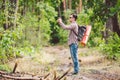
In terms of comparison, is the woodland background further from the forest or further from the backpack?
the backpack

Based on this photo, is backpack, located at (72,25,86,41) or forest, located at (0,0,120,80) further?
backpack, located at (72,25,86,41)

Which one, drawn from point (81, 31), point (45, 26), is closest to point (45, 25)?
point (45, 26)

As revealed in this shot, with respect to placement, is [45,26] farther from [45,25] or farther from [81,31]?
[81,31]

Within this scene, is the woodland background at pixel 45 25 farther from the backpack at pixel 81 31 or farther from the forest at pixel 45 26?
the backpack at pixel 81 31

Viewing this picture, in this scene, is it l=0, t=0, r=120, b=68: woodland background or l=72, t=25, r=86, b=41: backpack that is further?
l=72, t=25, r=86, b=41: backpack

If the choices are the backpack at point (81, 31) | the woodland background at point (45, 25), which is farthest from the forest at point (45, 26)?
the backpack at point (81, 31)

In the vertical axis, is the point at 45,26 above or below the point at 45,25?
below

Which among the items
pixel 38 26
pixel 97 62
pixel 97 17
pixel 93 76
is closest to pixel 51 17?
pixel 38 26

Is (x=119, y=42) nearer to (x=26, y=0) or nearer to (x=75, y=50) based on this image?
(x=75, y=50)

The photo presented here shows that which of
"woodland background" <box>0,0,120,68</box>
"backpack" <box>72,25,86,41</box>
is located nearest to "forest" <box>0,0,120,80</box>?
"woodland background" <box>0,0,120,68</box>

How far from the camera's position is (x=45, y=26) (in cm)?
3378

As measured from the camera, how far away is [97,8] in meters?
15.7

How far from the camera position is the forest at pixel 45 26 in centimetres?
1280

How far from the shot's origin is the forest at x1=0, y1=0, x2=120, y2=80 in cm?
1280
